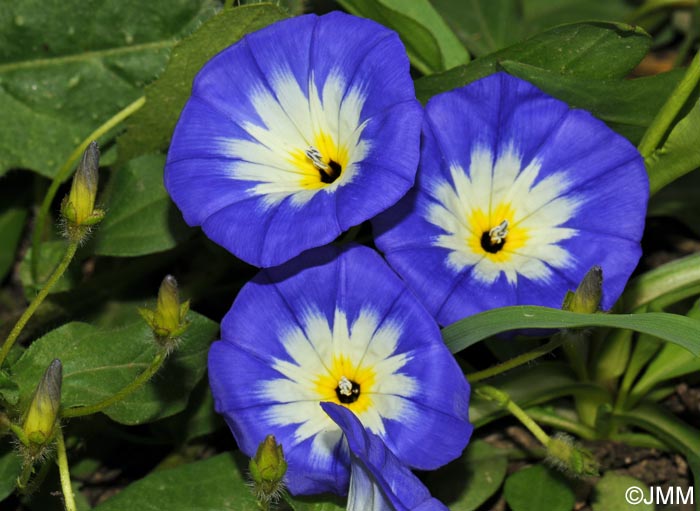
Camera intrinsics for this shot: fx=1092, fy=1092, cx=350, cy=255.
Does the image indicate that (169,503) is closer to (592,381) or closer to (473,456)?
(473,456)

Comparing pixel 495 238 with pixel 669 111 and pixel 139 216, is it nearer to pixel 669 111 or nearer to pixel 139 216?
pixel 669 111

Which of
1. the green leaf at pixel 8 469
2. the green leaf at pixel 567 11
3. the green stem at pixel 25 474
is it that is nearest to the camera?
the green stem at pixel 25 474

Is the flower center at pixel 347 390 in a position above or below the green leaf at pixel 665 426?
above

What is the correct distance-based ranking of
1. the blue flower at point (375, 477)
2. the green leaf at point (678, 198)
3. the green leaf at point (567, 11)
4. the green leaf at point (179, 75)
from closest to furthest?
1. the blue flower at point (375, 477)
2. the green leaf at point (179, 75)
3. the green leaf at point (678, 198)
4. the green leaf at point (567, 11)

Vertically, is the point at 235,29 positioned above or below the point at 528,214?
above

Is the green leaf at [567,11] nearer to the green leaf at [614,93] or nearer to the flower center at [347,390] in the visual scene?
the green leaf at [614,93]

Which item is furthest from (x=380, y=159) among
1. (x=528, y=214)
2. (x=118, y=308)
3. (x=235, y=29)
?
(x=118, y=308)

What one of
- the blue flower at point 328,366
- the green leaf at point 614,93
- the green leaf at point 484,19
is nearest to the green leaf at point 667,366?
the green leaf at point 614,93
